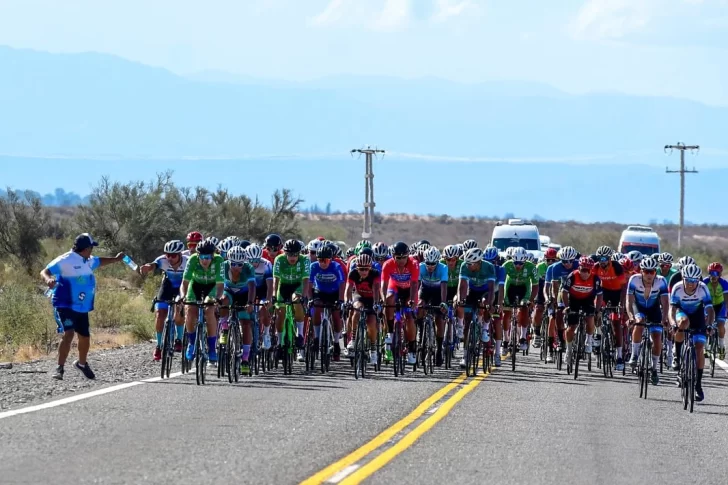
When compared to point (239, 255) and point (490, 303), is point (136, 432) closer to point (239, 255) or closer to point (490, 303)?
point (239, 255)

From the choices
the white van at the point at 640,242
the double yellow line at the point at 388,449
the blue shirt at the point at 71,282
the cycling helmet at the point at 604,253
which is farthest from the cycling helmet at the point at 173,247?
the white van at the point at 640,242

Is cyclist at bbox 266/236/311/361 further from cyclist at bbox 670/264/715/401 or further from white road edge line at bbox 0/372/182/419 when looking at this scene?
cyclist at bbox 670/264/715/401

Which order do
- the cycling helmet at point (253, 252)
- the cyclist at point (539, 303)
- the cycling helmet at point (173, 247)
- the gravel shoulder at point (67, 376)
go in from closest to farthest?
the gravel shoulder at point (67, 376) → the cycling helmet at point (253, 252) → the cycling helmet at point (173, 247) → the cyclist at point (539, 303)

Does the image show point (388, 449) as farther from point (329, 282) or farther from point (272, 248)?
point (272, 248)

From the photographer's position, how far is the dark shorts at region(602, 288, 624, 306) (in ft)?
70.7

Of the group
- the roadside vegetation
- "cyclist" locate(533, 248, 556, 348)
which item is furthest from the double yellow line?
the roadside vegetation

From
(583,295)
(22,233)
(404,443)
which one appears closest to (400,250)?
(583,295)

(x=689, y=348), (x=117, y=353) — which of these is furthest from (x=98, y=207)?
(x=689, y=348)

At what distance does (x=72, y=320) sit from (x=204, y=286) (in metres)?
1.73

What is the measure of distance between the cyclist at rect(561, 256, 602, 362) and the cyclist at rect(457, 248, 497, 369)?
1200 mm

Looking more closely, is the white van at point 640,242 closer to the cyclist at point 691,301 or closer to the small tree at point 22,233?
the small tree at point 22,233

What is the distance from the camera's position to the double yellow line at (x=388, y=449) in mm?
10195

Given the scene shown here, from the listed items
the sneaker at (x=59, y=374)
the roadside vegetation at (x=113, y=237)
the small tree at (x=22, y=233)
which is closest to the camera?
the sneaker at (x=59, y=374)

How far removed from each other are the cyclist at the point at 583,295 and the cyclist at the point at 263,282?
462 cm
